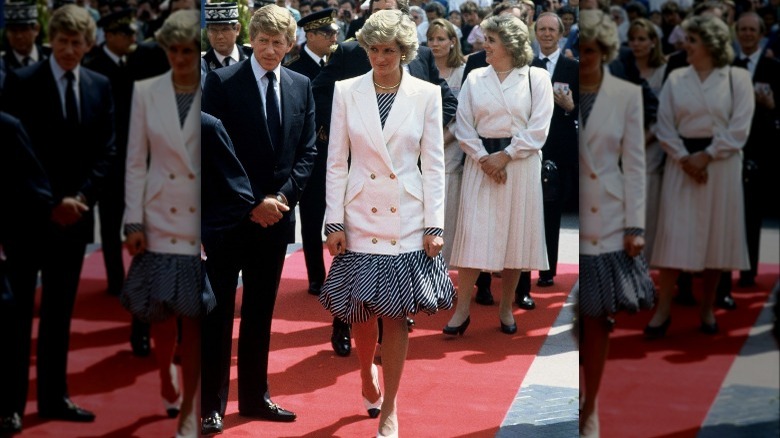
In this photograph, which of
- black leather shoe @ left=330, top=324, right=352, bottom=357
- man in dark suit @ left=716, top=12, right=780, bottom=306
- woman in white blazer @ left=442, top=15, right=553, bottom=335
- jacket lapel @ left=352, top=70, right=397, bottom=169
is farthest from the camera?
black leather shoe @ left=330, top=324, right=352, bottom=357

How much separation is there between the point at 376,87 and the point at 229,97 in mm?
503

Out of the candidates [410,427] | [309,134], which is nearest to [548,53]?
[309,134]

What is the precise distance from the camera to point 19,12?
7.64 feet

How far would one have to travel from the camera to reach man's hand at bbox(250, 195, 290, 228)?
3.85m

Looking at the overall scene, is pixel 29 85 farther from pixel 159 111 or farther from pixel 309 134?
pixel 309 134

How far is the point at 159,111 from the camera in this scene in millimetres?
2453

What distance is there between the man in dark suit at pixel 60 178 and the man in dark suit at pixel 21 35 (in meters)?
0.02

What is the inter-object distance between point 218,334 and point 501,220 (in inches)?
40.4

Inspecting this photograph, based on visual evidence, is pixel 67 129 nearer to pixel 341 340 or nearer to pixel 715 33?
pixel 715 33

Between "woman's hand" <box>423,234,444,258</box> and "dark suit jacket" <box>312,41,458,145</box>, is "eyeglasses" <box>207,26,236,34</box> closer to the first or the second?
"dark suit jacket" <box>312,41,458,145</box>

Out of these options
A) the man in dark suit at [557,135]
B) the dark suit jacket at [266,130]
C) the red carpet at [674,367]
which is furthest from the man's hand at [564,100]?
the red carpet at [674,367]

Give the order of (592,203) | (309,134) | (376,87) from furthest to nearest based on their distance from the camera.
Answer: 1. (309,134)
2. (376,87)
3. (592,203)

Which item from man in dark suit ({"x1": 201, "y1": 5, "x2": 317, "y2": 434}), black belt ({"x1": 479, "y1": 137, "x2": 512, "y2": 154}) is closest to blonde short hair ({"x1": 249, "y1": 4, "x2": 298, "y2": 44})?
man in dark suit ({"x1": 201, "y1": 5, "x2": 317, "y2": 434})

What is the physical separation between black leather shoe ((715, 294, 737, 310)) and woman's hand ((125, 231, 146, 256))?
1205 mm
